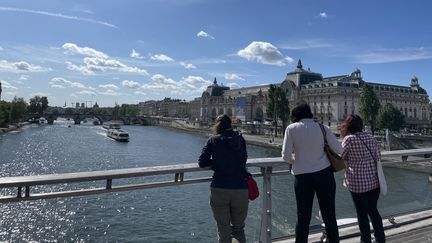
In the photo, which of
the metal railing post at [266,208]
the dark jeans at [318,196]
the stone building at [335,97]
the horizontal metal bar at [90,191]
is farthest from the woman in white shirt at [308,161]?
the stone building at [335,97]

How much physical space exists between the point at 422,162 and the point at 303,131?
4.58 m

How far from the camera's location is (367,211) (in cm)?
506

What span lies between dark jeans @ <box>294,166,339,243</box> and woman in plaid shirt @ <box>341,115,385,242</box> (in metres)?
0.46

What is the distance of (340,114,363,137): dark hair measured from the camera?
4.95 meters

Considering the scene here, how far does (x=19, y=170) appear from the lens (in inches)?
1316

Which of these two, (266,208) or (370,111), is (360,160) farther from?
(370,111)

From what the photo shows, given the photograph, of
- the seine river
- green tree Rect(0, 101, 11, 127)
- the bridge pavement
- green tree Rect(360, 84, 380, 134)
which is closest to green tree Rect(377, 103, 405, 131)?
green tree Rect(360, 84, 380, 134)

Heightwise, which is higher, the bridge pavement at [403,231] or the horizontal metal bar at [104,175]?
the horizontal metal bar at [104,175]

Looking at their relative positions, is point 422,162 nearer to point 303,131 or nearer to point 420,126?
point 303,131

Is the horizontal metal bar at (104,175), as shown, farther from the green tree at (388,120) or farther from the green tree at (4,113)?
the green tree at (4,113)

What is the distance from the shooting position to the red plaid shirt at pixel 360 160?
15.9 ft

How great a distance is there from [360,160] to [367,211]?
0.75 metres

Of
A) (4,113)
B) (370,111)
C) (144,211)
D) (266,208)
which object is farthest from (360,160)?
(4,113)

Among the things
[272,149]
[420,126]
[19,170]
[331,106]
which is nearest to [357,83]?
[331,106]
